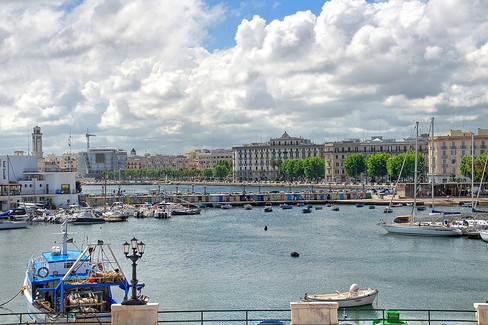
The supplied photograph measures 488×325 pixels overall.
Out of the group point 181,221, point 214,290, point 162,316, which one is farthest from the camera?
point 181,221

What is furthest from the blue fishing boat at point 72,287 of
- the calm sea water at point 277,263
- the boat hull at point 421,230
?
the boat hull at point 421,230

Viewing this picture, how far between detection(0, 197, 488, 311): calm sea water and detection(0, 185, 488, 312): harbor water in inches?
3.2

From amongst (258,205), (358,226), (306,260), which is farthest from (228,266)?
(258,205)

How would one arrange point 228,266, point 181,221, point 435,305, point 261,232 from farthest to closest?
point 181,221 → point 261,232 → point 228,266 → point 435,305

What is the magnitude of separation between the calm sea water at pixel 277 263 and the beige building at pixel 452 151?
2868 inches

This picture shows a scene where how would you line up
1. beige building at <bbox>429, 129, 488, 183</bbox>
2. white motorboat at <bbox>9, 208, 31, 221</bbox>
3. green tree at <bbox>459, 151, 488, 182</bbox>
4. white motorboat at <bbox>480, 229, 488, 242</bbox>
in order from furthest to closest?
beige building at <bbox>429, 129, 488, 183</bbox> → green tree at <bbox>459, 151, 488, 182</bbox> → white motorboat at <bbox>9, 208, 31, 221</bbox> → white motorboat at <bbox>480, 229, 488, 242</bbox>

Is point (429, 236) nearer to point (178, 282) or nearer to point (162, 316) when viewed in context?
point (178, 282)

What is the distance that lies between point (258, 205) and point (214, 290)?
10273 centimetres

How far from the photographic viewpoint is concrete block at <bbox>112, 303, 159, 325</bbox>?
21.3 meters

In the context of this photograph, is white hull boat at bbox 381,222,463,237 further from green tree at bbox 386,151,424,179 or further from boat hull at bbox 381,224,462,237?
green tree at bbox 386,151,424,179

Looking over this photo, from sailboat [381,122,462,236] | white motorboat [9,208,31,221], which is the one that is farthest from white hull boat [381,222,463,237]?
white motorboat [9,208,31,221]

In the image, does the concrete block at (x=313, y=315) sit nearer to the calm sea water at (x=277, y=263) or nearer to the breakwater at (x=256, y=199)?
the calm sea water at (x=277, y=263)

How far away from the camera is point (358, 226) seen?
328 feet

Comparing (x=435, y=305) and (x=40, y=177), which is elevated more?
(x=40, y=177)
